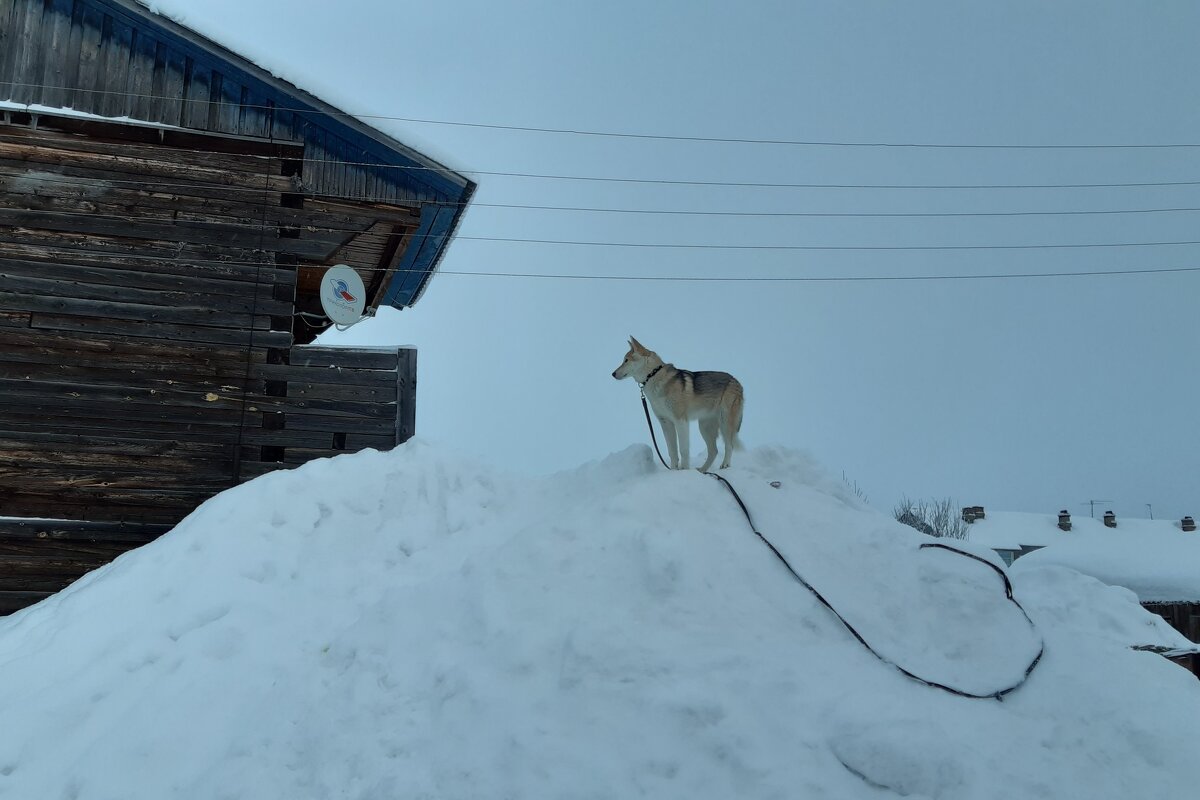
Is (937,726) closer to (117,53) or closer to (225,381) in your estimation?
(225,381)

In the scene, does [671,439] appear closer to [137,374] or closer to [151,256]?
[137,374]

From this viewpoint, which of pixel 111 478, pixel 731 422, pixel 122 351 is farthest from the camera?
pixel 122 351

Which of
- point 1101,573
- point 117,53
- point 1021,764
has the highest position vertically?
point 117,53

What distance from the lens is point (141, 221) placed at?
8773 millimetres

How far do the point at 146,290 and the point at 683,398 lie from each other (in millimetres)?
6347

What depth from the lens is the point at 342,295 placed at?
9.55 metres

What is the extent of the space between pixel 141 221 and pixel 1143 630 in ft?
37.8

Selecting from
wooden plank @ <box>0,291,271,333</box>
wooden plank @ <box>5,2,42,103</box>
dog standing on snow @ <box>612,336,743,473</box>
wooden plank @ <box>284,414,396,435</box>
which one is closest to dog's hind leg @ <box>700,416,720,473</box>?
dog standing on snow @ <box>612,336,743,473</box>

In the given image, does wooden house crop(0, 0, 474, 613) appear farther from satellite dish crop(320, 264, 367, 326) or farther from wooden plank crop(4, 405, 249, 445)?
satellite dish crop(320, 264, 367, 326)

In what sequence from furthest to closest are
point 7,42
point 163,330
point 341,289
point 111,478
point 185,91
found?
point 341,289 → point 185,91 → point 7,42 → point 163,330 → point 111,478

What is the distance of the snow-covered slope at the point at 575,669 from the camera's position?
155 inches

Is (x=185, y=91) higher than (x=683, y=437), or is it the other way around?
(x=185, y=91)

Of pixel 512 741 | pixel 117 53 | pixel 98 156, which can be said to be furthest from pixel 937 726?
pixel 117 53

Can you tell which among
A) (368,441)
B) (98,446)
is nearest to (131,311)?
(98,446)
